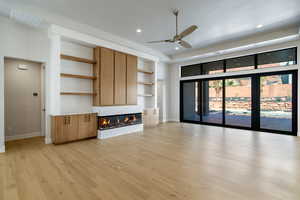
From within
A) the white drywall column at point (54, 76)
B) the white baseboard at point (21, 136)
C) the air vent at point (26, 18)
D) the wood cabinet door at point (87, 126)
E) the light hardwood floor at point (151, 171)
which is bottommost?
the light hardwood floor at point (151, 171)

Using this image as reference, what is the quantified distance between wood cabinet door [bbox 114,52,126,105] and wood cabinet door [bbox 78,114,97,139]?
102 centimetres

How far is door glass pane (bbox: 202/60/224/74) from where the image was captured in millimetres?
6496

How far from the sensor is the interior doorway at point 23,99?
14.3 ft

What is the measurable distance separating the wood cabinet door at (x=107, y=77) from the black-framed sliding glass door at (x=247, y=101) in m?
4.18

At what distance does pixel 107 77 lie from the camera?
497 cm

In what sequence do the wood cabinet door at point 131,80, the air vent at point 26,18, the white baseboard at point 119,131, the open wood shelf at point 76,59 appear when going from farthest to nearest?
Answer: 1. the wood cabinet door at point 131,80
2. the white baseboard at point 119,131
3. the open wood shelf at point 76,59
4. the air vent at point 26,18

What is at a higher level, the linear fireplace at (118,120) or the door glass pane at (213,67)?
the door glass pane at (213,67)

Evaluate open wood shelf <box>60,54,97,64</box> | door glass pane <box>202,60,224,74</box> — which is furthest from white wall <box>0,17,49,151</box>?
door glass pane <box>202,60,224,74</box>

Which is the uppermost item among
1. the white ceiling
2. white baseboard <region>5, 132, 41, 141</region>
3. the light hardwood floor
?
the white ceiling

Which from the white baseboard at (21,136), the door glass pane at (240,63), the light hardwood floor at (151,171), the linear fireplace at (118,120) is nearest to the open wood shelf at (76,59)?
the linear fireplace at (118,120)

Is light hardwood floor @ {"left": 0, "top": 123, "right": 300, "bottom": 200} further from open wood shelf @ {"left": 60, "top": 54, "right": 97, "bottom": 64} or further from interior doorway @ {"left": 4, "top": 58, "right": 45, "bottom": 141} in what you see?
open wood shelf @ {"left": 60, "top": 54, "right": 97, "bottom": 64}

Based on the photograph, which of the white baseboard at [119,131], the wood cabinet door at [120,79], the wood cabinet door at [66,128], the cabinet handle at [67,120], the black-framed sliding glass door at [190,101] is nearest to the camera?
the wood cabinet door at [66,128]

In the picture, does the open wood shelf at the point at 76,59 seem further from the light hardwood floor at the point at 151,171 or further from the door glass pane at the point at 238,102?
the door glass pane at the point at 238,102

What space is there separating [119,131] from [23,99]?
3.18 meters
